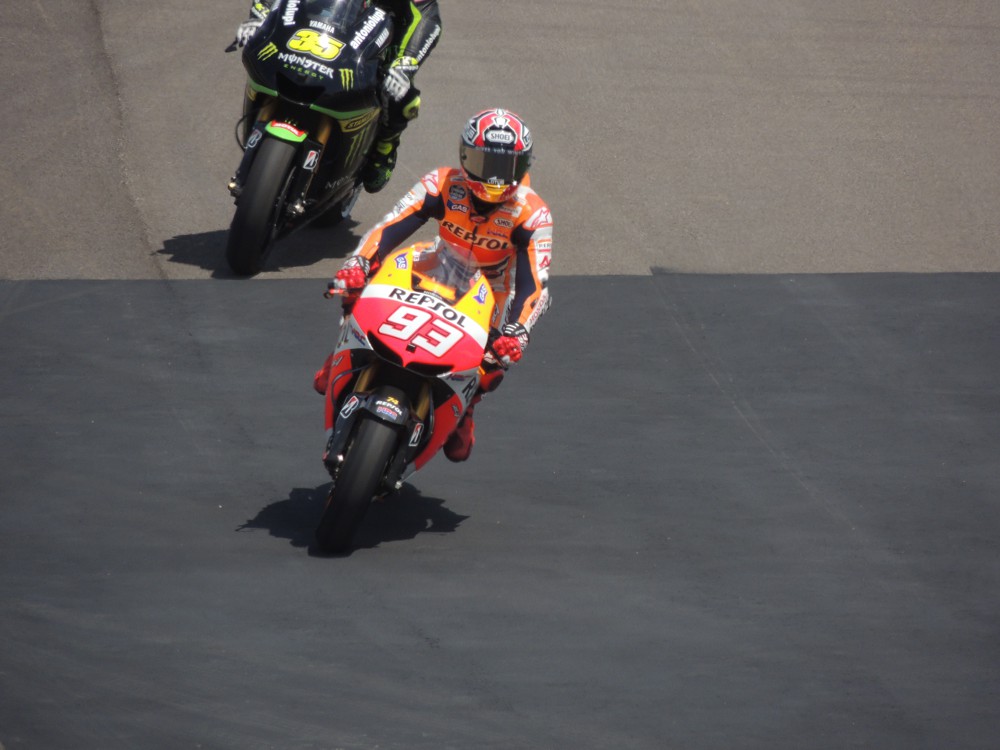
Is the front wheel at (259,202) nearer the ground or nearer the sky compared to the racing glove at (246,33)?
nearer the ground

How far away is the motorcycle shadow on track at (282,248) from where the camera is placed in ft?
36.4

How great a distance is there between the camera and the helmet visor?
7.70 meters

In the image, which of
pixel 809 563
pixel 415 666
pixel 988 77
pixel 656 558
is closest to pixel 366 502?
pixel 415 666

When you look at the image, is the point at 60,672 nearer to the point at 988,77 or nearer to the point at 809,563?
the point at 809,563

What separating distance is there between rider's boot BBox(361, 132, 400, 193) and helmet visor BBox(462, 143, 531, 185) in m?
4.01

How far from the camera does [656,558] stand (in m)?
7.48

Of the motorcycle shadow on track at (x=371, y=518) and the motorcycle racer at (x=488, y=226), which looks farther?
the motorcycle racer at (x=488, y=226)

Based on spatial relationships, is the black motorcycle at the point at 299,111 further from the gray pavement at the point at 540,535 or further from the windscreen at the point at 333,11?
the gray pavement at the point at 540,535

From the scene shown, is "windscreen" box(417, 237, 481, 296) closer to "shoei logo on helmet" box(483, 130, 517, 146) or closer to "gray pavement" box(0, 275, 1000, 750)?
"shoei logo on helmet" box(483, 130, 517, 146)

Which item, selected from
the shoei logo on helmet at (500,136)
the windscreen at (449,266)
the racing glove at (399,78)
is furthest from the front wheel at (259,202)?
the shoei logo on helmet at (500,136)

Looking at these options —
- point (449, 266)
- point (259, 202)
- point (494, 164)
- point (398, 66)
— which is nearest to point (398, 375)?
point (449, 266)

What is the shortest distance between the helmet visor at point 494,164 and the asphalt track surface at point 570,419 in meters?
1.75

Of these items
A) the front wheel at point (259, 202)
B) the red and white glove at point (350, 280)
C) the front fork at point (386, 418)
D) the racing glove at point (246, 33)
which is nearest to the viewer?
the front fork at point (386, 418)

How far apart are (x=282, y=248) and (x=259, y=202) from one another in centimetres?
135
